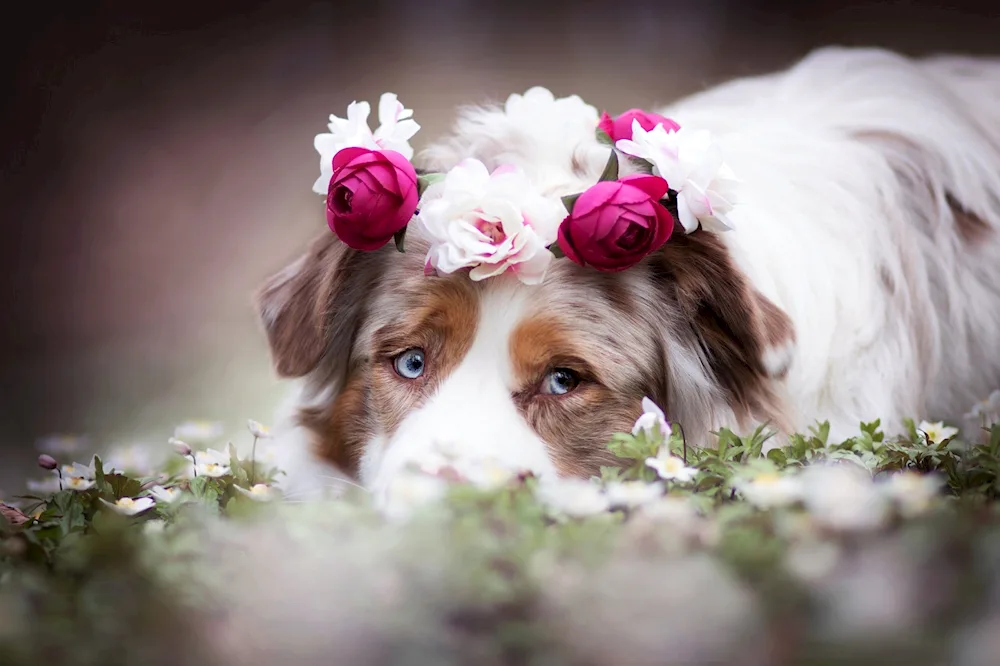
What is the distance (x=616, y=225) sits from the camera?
190 centimetres

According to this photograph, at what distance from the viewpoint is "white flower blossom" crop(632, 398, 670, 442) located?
5.75 ft

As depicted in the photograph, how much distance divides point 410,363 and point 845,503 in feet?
3.45

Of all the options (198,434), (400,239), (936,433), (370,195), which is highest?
(370,195)

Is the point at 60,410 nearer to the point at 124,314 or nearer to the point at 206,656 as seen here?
the point at 124,314

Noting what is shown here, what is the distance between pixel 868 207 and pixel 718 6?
740mm

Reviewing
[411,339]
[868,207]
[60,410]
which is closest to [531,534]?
[411,339]

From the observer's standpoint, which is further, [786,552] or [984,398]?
[984,398]

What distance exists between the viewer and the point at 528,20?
2855 mm

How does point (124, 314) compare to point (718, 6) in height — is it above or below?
below

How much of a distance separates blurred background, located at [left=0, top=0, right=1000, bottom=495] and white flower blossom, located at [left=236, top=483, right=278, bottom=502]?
79cm

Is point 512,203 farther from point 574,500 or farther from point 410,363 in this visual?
point 574,500

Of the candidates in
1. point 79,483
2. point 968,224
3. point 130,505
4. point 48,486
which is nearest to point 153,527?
point 130,505

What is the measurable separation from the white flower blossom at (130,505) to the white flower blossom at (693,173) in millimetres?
1207

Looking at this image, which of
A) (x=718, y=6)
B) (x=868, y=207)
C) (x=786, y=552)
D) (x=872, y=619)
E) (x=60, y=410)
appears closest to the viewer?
(x=872, y=619)
